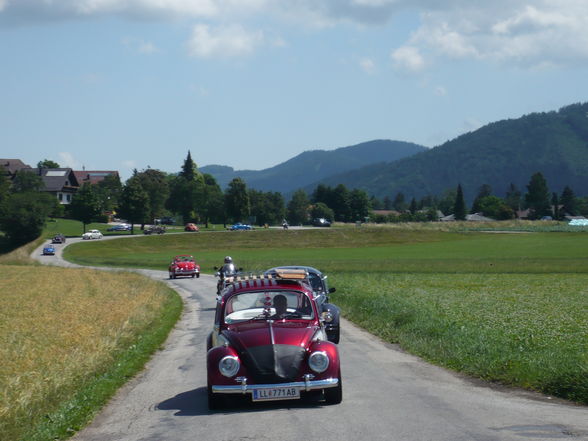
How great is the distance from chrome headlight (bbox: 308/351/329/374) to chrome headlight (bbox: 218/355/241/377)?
1007 mm

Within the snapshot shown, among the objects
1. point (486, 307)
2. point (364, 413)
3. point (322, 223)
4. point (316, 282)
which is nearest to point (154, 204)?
point (322, 223)

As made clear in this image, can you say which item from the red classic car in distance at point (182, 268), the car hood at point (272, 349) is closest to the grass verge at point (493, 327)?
the car hood at point (272, 349)

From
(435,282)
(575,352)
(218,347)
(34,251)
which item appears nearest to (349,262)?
(435,282)

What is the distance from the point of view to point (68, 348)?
17.3m

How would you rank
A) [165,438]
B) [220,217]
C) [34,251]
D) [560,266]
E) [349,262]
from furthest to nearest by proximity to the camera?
[220,217]
[34,251]
[349,262]
[560,266]
[165,438]

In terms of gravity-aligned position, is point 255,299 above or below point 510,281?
above

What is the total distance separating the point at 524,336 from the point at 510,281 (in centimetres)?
2418

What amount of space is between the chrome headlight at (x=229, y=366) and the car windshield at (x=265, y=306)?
1.31m

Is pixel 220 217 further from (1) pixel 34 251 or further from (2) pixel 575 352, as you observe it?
(2) pixel 575 352

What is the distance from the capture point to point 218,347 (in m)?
11.0

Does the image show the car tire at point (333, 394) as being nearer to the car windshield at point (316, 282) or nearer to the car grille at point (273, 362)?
the car grille at point (273, 362)

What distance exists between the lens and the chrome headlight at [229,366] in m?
10.6

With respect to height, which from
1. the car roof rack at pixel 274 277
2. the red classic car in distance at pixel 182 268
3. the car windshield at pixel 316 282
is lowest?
the red classic car in distance at pixel 182 268

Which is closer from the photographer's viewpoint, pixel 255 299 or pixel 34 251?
pixel 255 299
